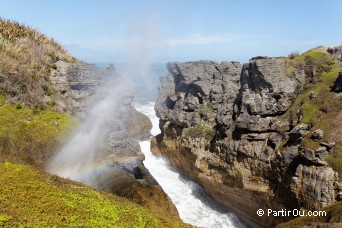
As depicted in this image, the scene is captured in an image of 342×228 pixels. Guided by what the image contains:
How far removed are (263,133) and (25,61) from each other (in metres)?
27.4

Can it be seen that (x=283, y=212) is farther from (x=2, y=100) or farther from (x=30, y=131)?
(x=2, y=100)

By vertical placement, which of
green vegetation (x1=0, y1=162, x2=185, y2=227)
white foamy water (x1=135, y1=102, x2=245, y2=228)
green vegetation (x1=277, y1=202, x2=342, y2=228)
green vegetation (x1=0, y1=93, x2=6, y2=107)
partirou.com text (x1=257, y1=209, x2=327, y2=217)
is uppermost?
green vegetation (x1=0, y1=93, x2=6, y2=107)

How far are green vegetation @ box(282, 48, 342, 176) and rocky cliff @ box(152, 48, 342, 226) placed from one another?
2.8 inches

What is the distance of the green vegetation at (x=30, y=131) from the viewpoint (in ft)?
80.4

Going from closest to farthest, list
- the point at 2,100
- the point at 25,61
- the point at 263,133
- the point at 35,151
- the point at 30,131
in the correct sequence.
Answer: the point at 35,151 → the point at 30,131 → the point at 263,133 → the point at 2,100 → the point at 25,61

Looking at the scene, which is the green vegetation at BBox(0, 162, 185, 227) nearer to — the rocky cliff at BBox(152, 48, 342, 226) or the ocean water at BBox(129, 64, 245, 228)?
the rocky cliff at BBox(152, 48, 342, 226)

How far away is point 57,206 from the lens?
45.2ft

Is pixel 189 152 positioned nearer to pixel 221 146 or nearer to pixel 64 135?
pixel 221 146

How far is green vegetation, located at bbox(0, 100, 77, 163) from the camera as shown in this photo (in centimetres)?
2450

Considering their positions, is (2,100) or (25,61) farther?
(25,61)

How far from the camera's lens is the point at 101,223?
13312mm

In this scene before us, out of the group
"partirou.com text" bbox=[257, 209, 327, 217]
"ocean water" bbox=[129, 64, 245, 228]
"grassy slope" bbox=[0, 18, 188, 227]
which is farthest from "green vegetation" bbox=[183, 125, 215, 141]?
"grassy slope" bbox=[0, 18, 188, 227]

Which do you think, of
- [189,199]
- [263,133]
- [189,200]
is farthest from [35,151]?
[263,133]

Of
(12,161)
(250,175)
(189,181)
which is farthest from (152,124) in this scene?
(12,161)
